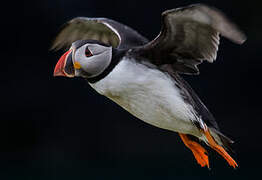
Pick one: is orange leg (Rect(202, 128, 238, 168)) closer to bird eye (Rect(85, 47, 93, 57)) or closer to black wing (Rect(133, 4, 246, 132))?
black wing (Rect(133, 4, 246, 132))

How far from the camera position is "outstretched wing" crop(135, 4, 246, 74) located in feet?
4.91

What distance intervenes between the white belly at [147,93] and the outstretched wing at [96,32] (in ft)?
1.21

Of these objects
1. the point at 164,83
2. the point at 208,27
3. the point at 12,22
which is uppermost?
the point at 208,27

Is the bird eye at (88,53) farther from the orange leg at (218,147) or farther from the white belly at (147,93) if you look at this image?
the orange leg at (218,147)

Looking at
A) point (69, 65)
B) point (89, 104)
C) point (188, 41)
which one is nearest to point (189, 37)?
point (188, 41)

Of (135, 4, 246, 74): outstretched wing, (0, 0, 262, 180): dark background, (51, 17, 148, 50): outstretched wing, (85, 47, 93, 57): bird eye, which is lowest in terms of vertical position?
(0, 0, 262, 180): dark background

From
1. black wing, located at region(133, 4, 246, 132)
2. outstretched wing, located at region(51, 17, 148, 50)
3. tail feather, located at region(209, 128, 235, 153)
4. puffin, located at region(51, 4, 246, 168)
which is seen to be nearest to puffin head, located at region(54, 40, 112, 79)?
puffin, located at region(51, 4, 246, 168)

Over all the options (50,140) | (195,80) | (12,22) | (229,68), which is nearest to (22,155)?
(50,140)

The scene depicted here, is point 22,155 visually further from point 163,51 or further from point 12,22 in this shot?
point 163,51

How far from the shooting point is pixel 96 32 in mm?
2221

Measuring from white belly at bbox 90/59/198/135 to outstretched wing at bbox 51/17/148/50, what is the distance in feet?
1.21

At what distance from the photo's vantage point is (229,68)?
12.1 ft

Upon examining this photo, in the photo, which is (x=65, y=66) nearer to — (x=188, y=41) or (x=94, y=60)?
(x=94, y=60)

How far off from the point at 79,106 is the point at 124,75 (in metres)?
2.23
